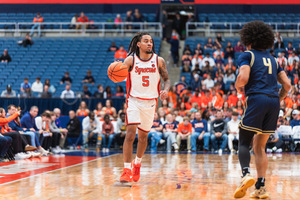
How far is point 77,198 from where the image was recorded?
14.1 ft

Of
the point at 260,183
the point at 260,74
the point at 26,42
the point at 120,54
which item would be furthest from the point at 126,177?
the point at 26,42

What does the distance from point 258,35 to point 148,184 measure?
2129mm

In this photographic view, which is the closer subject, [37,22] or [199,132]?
[199,132]

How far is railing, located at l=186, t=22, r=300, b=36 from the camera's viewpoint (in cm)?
2002

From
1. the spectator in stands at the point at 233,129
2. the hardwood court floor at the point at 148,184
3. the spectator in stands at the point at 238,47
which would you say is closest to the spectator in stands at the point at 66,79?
the spectator in stands at the point at 238,47

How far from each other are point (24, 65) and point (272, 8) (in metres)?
13.0

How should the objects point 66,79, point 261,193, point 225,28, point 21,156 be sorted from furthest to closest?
point 225,28, point 66,79, point 21,156, point 261,193

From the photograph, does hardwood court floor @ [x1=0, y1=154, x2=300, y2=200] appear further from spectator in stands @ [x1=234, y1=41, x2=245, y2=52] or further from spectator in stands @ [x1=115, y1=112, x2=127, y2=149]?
spectator in stands @ [x1=234, y1=41, x2=245, y2=52]

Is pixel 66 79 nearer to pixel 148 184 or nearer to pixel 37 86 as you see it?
pixel 37 86

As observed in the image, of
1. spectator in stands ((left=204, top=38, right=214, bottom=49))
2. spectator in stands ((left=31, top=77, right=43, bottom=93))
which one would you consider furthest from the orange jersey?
spectator in stands ((left=204, top=38, right=214, bottom=49))

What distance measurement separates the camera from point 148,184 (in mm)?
5301

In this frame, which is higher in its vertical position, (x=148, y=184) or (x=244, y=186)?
(x=244, y=186)

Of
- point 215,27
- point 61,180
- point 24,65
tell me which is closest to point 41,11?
point 24,65

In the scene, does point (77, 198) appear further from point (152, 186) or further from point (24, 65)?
point (24, 65)
